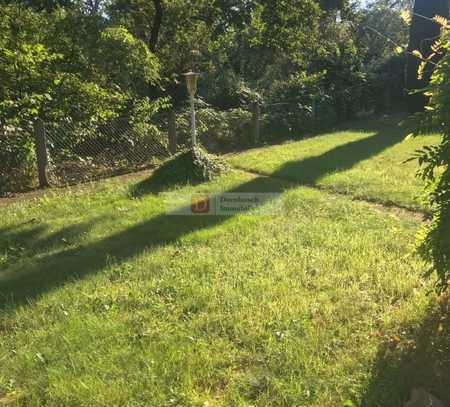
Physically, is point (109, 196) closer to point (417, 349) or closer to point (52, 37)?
point (52, 37)

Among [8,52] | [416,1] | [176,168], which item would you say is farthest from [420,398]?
[416,1]

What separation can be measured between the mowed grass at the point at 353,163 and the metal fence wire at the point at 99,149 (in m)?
1.78

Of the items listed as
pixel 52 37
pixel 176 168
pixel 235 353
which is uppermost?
pixel 52 37

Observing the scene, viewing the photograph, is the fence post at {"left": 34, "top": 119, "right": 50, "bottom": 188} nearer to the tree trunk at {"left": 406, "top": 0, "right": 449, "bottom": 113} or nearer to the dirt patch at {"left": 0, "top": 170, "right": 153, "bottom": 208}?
the dirt patch at {"left": 0, "top": 170, "right": 153, "bottom": 208}

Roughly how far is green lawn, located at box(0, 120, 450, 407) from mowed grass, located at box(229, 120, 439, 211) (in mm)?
1135

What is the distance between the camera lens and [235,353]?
3.14 metres

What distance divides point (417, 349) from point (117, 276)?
264 centimetres

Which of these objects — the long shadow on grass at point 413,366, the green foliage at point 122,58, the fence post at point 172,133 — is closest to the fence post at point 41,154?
the green foliage at point 122,58

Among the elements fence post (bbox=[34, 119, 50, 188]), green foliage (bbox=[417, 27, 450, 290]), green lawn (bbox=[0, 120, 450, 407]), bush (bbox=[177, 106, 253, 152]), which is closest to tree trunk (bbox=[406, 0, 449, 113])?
bush (bbox=[177, 106, 253, 152])

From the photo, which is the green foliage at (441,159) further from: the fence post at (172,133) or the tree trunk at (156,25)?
the tree trunk at (156,25)

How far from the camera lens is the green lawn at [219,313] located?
2.82 m

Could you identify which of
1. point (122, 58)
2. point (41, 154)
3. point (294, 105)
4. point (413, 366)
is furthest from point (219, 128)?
point (413, 366)

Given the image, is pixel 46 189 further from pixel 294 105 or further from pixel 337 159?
pixel 294 105

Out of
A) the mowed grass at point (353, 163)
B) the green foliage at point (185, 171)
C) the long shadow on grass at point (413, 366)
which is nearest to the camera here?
the long shadow on grass at point (413, 366)
